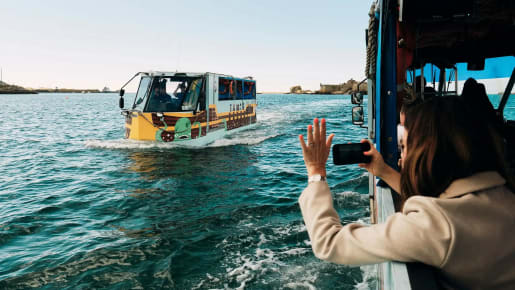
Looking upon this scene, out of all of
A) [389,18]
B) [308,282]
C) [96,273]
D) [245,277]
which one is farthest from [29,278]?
[389,18]

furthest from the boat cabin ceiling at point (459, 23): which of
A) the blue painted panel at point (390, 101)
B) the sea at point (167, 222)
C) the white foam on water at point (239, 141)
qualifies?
the white foam on water at point (239, 141)

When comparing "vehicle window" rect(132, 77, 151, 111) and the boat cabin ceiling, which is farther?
"vehicle window" rect(132, 77, 151, 111)

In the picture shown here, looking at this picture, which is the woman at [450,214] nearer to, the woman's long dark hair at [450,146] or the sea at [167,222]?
the woman's long dark hair at [450,146]

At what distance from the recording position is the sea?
469cm

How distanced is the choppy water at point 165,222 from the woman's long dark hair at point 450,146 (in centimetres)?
338

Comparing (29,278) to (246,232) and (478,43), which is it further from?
(478,43)

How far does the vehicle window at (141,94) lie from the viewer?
14.0 m

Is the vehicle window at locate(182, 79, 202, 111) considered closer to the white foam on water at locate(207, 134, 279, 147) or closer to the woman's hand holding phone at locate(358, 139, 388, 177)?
the white foam on water at locate(207, 134, 279, 147)

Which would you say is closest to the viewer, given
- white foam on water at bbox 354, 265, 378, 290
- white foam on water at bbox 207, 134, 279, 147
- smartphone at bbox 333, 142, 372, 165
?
smartphone at bbox 333, 142, 372, 165

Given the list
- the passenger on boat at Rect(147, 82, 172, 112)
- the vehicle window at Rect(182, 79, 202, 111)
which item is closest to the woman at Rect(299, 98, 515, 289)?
the vehicle window at Rect(182, 79, 202, 111)

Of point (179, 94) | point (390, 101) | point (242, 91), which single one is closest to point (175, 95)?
point (179, 94)

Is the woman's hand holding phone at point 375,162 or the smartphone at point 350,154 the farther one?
the woman's hand holding phone at point 375,162

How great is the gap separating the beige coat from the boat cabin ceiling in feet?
9.60

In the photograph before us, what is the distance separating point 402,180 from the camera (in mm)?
1479
